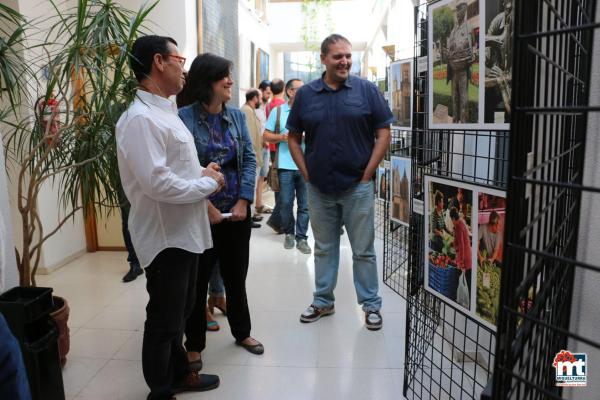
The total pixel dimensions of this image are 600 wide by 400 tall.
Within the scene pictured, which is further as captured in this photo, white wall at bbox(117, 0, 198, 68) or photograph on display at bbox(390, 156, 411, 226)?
white wall at bbox(117, 0, 198, 68)

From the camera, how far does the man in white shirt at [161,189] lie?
5.20 feet

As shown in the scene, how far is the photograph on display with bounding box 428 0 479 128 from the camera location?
1378 millimetres

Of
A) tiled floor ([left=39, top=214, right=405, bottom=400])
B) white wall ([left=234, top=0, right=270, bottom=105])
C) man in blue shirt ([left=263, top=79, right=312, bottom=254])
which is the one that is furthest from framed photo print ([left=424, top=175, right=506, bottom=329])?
white wall ([left=234, top=0, right=270, bottom=105])

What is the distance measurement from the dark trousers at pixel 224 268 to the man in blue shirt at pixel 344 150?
59 cm

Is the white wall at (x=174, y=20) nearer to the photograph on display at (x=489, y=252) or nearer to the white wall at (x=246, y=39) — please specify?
the white wall at (x=246, y=39)

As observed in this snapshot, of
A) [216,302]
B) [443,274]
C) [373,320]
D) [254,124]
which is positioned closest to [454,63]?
[443,274]

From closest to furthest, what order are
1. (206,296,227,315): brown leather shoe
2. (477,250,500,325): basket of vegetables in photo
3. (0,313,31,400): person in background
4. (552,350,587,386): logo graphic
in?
(0,313,31,400): person in background < (552,350,587,386): logo graphic < (477,250,500,325): basket of vegetables in photo < (206,296,227,315): brown leather shoe

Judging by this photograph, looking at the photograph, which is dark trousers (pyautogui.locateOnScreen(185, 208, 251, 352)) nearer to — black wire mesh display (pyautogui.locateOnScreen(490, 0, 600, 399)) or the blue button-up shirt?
the blue button-up shirt

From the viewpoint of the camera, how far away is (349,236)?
8.99 ft

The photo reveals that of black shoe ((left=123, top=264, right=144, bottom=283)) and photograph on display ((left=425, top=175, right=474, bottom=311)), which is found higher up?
photograph on display ((left=425, top=175, right=474, bottom=311))

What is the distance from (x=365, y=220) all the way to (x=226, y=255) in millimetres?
829

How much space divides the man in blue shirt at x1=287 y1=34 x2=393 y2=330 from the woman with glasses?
19.0 inches

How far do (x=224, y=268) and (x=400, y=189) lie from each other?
118 centimetres

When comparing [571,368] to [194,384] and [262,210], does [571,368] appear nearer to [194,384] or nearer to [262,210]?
[194,384]
